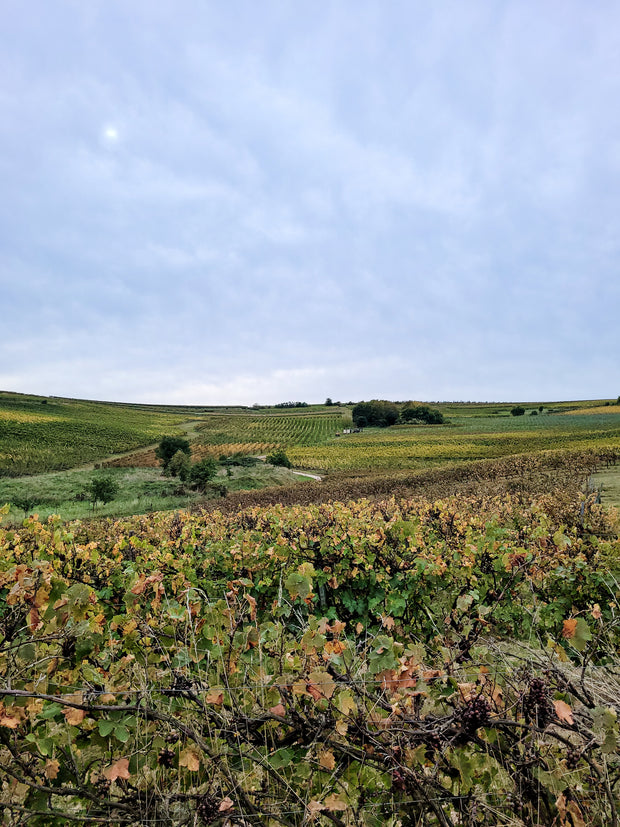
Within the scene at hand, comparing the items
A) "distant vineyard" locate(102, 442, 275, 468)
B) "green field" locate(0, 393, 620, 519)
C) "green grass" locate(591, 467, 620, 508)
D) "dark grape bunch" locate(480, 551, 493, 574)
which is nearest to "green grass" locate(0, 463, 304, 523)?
"green field" locate(0, 393, 620, 519)

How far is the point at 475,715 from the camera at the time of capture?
5.70 ft

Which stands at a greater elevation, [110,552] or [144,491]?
[110,552]

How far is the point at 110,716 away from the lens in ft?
6.35

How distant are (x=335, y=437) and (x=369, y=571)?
3335 inches

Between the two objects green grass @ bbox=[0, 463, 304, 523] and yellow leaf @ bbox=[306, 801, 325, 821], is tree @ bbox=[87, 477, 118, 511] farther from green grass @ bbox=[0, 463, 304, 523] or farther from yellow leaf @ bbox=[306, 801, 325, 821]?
yellow leaf @ bbox=[306, 801, 325, 821]

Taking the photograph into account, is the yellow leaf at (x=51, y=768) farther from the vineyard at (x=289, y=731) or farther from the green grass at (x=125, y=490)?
the green grass at (x=125, y=490)

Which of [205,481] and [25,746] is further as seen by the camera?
[205,481]

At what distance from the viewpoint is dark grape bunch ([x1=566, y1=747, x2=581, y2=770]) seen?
A: 1.72m

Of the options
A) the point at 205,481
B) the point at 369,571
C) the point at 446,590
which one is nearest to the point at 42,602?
the point at 369,571

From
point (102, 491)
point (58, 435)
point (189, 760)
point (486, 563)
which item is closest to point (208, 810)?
point (189, 760)

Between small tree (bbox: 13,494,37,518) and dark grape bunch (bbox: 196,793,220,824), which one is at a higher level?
dark grape bunch (bbox: 196,793,220,824)

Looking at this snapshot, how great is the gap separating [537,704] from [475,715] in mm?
315

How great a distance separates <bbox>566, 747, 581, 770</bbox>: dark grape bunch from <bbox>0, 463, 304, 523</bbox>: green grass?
2638cm

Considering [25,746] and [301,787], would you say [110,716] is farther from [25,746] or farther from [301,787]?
[301,787]
